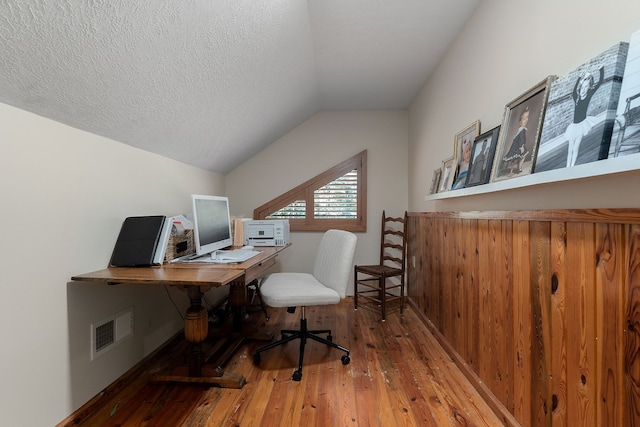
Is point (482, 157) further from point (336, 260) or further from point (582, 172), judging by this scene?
point (336, 260)

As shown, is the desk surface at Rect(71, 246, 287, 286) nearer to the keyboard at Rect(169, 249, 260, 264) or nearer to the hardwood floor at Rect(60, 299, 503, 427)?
the keyboard at Rect(169, 249, 260, 264)

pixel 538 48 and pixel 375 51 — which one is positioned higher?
pixel 375 51

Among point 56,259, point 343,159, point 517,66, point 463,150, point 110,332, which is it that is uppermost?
point 517,66

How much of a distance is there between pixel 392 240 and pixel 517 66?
7.52 ft

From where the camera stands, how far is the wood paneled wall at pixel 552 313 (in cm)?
88

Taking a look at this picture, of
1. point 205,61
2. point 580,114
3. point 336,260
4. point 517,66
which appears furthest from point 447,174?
point 205,61

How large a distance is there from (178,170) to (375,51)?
190cm

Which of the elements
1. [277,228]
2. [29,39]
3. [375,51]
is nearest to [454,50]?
[375,51]

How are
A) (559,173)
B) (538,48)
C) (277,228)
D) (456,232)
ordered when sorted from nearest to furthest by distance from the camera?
(559,173) < (538,48) < (456,232) < (277,228)

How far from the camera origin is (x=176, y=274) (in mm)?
1535

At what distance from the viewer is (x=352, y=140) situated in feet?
11.6

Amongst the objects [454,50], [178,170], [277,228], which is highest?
[454,50]

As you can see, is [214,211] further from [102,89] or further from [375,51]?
[375,51]

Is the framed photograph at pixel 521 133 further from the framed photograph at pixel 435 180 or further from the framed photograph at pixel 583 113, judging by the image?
the framed photograph at pixel 435 180
